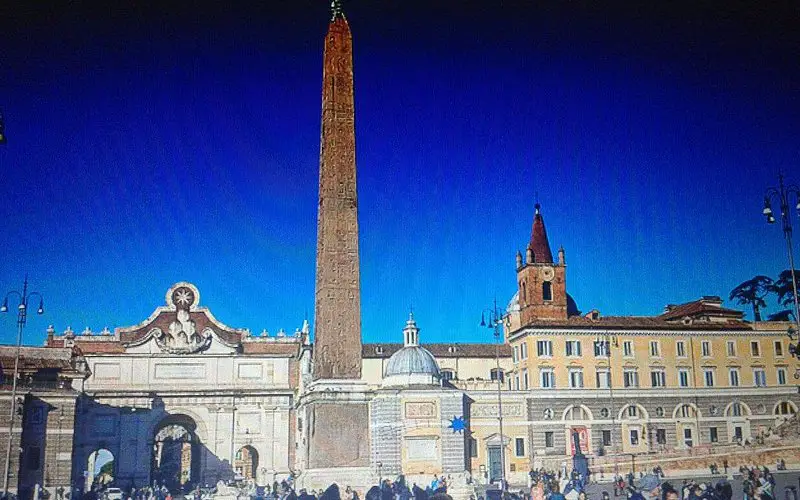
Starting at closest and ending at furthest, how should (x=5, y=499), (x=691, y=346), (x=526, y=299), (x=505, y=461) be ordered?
(x=5, y=499) < (x=505, y=461) < (x=691, y=346) < (x=526, y=299)

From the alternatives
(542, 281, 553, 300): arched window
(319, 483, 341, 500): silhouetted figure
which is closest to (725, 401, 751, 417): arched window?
(542, 281, 553, 300): arched window

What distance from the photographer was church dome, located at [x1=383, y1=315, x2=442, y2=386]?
3312cm

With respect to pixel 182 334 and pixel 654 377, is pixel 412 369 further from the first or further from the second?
pixel 182 334

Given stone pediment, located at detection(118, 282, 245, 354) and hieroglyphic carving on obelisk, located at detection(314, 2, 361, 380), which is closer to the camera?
hieroglyphic carving on obelisk, located at detection(314, 2, 361, 380)

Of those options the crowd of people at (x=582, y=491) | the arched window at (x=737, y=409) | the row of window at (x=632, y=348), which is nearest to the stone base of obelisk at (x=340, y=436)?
the crowd of people at (x=582, y=491)

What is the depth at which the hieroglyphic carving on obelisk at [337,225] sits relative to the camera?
82.1 feet

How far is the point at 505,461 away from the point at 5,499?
784 inches

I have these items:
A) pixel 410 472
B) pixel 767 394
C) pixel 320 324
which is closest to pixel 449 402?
pixel 410 472

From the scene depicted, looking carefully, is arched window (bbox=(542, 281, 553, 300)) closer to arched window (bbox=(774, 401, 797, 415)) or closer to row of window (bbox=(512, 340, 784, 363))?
row of window (bbox=(512, 340, 784, 363))

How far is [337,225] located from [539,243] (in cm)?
1711

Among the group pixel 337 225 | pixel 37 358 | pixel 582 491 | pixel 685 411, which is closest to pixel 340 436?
pixel 337 225

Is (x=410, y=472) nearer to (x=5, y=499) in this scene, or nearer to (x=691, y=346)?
(x=691, y=346)

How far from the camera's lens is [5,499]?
19.6 meters

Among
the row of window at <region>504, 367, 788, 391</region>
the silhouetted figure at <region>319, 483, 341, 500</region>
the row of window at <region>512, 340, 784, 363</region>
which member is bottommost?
the silhouetted figure at <region>319, 483, 341, 500</region>
